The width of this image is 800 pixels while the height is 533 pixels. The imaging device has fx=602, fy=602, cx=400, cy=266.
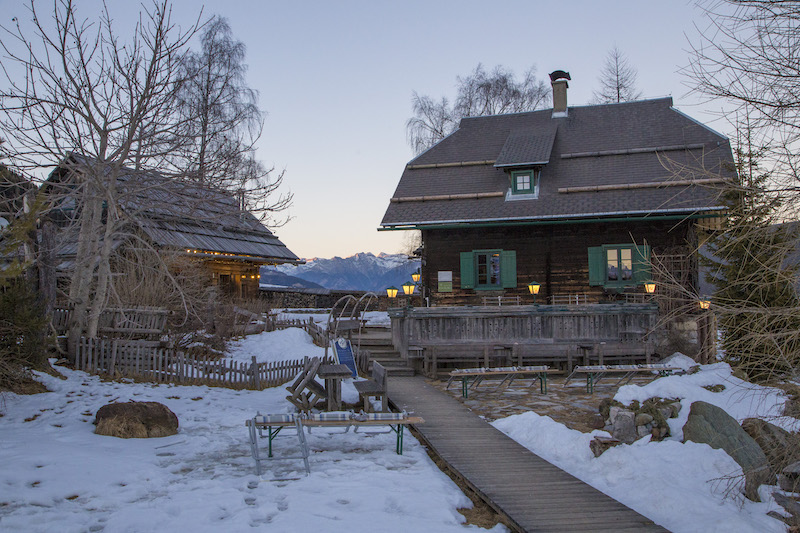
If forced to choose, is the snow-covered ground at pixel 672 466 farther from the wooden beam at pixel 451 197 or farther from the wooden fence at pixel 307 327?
the wooden beam at pixel 451 197

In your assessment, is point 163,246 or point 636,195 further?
point 163,246

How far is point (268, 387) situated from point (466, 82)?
→ 23286 millimetres

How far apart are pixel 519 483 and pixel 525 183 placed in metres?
15.9

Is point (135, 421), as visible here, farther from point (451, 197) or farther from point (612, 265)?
point (612, 265)

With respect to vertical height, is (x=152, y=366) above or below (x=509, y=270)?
below

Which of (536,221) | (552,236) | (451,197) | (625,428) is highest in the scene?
(451,197)

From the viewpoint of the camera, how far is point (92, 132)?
1234cm

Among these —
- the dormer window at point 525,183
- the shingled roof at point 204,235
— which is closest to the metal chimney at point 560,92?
the dormer window at point 525,183

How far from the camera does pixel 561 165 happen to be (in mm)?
23062

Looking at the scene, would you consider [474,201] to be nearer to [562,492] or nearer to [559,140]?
[559,140]

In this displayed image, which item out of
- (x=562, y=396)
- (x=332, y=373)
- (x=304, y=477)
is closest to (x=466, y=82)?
(x=562, y=396)

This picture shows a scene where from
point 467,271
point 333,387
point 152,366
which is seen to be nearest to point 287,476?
point 333,387

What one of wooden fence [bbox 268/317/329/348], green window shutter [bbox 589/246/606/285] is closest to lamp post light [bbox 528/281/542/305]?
green window shutter [bbox 589/246/606/285]

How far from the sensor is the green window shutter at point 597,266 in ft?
68.4
